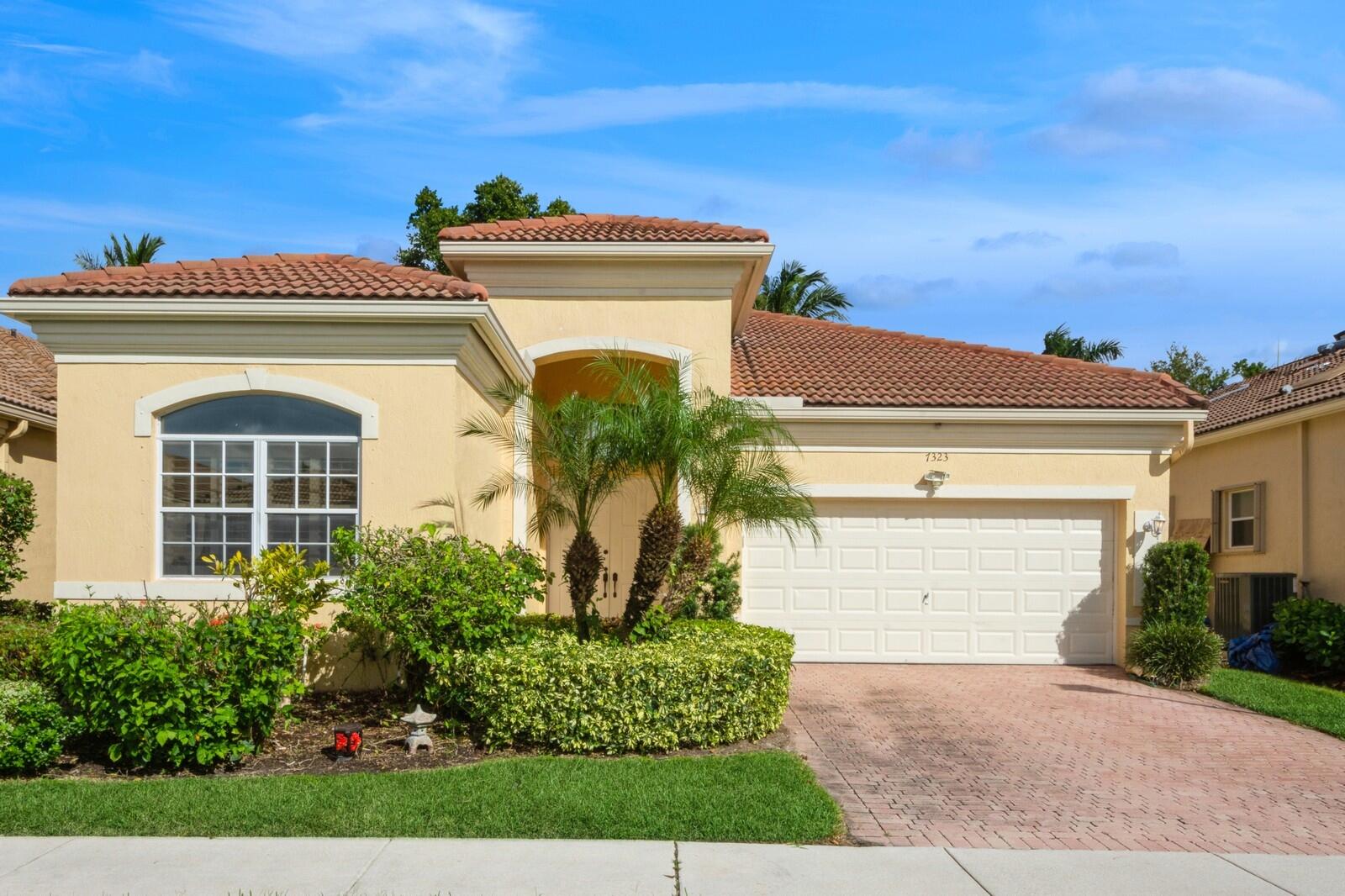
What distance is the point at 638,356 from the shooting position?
15781 millimetres

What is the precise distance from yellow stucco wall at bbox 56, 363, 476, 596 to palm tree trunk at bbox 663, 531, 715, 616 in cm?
242

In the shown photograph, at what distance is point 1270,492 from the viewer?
18156mm

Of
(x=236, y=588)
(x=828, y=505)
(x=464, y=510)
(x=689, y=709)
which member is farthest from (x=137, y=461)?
(x=828, y=505)

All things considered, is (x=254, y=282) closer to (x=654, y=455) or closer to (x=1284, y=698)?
(x=654, y=455)

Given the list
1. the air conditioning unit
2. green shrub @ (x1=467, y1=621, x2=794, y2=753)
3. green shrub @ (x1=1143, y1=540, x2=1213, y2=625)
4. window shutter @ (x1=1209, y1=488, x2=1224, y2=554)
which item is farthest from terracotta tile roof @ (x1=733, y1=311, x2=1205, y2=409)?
green shrub @ (x1=467, y1=621, x2=794, y2=753)

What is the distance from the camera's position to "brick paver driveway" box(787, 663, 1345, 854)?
25.4ft

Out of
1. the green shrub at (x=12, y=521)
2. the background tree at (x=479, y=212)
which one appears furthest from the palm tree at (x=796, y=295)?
the green shrub at (x=12, y=521)

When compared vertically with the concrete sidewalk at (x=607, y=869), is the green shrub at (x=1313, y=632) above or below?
above

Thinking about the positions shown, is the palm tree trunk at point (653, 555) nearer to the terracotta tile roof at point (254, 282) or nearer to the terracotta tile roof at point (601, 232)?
the terracotta tile roof at point (254, 282)

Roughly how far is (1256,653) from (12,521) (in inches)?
682

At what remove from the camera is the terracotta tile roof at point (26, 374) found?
55.6 feet

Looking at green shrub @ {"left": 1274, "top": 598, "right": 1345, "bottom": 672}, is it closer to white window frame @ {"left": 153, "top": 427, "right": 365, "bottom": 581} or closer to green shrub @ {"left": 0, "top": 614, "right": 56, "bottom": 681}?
white window frame @ {"left": 153, "top": 427, "right": 365, "bottom": 581}

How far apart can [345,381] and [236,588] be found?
2262 mm

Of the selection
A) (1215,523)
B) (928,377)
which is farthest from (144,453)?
(1215,523)
